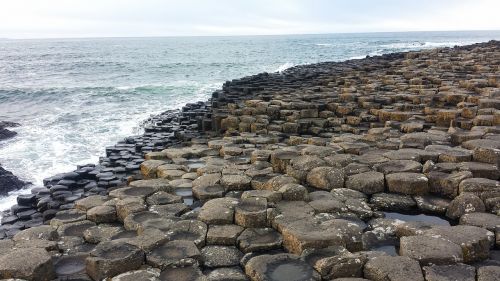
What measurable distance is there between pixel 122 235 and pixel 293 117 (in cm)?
625

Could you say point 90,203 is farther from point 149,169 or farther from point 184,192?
point 149,169

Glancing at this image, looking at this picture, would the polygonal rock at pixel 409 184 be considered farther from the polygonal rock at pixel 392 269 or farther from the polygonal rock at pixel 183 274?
the polygonal rock at pixel 183 274

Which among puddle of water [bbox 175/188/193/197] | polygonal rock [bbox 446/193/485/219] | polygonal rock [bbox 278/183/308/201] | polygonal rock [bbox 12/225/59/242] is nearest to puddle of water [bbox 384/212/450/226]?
polygonal rock [bbox 446/193/485/219]

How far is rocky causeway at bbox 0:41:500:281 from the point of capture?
3.82 m

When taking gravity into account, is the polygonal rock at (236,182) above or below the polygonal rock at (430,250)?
below

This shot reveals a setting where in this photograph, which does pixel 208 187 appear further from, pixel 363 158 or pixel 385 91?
pixel 385 91

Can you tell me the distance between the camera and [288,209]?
5.05 m

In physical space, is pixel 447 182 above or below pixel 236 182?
above

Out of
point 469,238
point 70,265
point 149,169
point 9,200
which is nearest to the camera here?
point 469,238

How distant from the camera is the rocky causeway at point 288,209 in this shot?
382 cm

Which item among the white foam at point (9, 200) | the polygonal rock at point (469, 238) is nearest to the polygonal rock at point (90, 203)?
the white foam at point (9, 200)

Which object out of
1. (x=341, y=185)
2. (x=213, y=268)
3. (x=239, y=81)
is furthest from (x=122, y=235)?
(x=239, y=81)

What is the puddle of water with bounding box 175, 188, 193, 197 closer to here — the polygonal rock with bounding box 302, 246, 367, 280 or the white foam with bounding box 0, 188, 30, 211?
the polygonal rock with bounding box 302, 246, 367, 280

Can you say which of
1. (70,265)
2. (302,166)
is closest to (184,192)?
(302,166)
